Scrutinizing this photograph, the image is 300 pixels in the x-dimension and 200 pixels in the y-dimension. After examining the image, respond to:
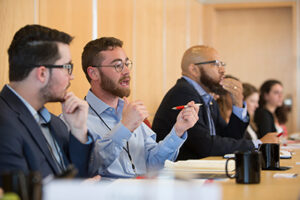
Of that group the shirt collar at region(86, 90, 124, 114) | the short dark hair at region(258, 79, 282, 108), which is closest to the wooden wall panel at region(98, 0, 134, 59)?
the shirt collar at region(86, 90, 124, 114)

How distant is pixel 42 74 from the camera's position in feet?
6.68

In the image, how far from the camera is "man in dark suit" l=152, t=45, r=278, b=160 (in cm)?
346

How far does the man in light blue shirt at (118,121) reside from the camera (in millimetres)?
2473

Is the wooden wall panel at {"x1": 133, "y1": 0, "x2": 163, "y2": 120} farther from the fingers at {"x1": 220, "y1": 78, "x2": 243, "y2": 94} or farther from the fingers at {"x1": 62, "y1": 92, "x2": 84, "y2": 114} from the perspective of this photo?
the fingers at {"x1": 62, "y1": 92, "x2": 84, "y2": 114}

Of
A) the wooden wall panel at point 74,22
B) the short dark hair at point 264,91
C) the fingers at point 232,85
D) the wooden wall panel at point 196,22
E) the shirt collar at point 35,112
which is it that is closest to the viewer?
the shirt collar at point 35,112

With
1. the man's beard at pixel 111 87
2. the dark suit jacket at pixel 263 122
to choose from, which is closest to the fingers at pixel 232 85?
the man's beard at pixel 111 87

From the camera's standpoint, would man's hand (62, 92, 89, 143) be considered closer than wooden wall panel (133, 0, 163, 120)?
Yes

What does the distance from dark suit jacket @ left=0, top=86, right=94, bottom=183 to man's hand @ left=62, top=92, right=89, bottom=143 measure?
35 millimetres

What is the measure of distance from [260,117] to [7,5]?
12.2 ft

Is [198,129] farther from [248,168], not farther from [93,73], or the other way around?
[248,168]

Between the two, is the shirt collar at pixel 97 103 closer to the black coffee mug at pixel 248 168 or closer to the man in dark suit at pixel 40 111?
the man in dark suit at pixel 40 111

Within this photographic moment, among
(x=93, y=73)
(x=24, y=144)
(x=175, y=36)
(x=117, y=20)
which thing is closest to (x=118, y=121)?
(x=93, y=73)

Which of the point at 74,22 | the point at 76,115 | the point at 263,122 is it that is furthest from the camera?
the point at 263,122

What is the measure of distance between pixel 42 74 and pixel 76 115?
0.24 m
